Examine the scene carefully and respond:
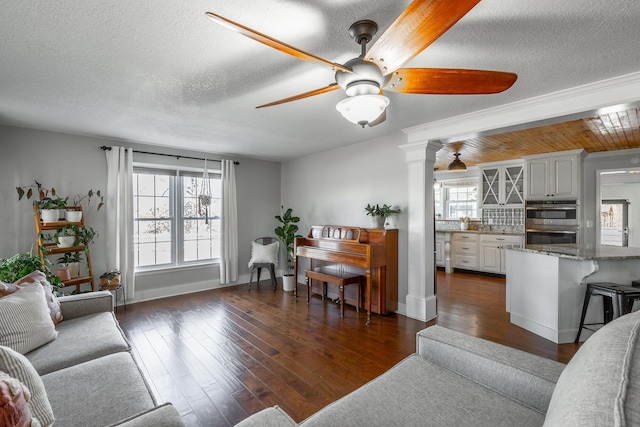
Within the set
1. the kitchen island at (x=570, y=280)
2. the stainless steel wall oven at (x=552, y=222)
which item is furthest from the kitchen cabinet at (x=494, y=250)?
the kitchen island at (x=570, y=280)

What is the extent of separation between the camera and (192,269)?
4910mm

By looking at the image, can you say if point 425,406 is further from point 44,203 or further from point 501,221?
point 501,221

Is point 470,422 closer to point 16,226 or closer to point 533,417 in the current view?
point 533,417

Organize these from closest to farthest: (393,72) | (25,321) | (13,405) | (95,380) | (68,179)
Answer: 1. (13,405)
2. (95,380)
3. (393,72)
4. (25,321)
5. (68,179)

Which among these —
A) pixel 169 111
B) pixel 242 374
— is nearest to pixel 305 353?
pixel 242 374

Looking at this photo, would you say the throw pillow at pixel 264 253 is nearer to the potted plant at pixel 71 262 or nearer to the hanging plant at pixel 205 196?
the hanging plant at pixel 205 196

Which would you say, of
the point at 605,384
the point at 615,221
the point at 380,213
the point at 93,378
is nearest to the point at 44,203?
the point at 93,378

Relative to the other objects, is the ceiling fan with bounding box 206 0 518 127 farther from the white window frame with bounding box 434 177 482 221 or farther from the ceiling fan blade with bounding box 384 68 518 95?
the white window frame with bounding box 434 177 482 221

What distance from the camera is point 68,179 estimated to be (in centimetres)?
387

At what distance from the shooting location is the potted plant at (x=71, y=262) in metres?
3.58

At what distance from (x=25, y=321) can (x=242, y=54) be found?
6.87 ft

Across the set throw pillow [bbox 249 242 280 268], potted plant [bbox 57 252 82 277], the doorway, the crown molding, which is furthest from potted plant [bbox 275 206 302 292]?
the doorway

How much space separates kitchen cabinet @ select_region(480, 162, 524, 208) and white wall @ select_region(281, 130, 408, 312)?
3.43 m

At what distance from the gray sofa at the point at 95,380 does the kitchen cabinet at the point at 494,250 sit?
6.11m
